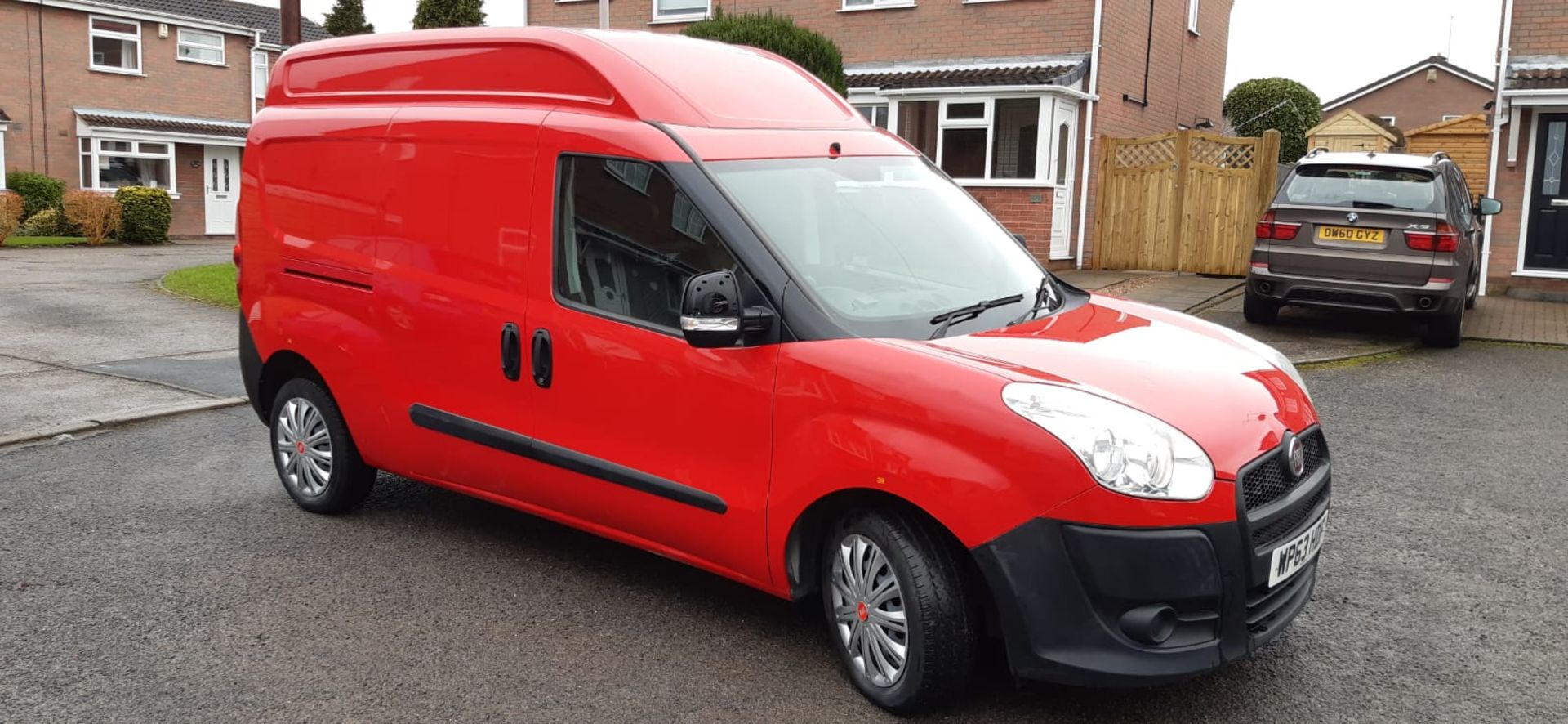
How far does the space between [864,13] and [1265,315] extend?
10.9 metres

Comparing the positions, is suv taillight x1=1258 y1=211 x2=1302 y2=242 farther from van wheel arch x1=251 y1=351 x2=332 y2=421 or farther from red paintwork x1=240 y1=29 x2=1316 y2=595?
van wheel arch x1=251 y1=351 x2=332 y2=421

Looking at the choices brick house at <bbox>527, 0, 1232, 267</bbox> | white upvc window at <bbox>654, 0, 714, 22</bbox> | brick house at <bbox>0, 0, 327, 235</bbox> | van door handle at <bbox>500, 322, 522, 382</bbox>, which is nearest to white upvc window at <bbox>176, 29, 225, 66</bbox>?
brick house at <bbox>0, 0, 327, 235</bbox>

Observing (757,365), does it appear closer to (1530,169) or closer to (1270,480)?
(1270,480)

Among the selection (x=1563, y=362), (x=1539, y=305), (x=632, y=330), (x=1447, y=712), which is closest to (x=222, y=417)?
(x=632, y=330)

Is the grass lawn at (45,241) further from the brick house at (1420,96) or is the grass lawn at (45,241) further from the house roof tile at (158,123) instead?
the brick house at (1420,96)

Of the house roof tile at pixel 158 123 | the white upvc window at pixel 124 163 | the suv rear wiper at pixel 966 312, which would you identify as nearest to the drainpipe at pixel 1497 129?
the suv rear wiper at pixel 966 312

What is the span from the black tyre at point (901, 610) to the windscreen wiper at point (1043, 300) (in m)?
0.98

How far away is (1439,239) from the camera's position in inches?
438

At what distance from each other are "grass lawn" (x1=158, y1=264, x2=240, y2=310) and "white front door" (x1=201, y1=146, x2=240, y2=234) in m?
18.5

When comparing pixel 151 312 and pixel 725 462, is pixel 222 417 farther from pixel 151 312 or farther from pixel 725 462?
pixel 151 312

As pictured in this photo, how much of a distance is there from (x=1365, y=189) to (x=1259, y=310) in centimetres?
159

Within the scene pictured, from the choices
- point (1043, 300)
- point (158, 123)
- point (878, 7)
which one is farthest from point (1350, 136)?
point (1043, 300)

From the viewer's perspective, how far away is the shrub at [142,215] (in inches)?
1150

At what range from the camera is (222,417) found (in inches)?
322
